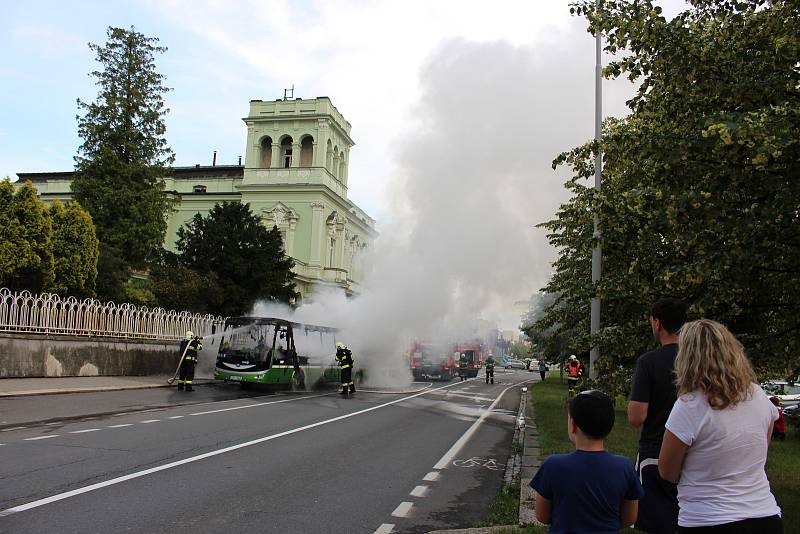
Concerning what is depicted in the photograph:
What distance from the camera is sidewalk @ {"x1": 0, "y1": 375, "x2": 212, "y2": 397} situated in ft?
49.8

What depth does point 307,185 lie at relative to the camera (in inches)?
1919

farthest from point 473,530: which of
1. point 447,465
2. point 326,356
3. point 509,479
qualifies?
point 326,356

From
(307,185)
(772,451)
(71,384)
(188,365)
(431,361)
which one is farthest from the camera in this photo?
(307,185)

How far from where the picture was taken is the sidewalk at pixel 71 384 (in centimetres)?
1519

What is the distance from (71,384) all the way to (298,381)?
737cm

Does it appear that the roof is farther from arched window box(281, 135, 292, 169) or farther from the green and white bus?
the green and white bus

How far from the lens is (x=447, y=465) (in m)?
9.27

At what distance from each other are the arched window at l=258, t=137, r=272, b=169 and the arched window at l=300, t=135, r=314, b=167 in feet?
10.4

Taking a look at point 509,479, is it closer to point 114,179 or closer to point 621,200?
point 621,200

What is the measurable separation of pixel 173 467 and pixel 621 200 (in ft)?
20.9

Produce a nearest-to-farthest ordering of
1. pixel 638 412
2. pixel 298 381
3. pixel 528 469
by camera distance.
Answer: pixel 638 412
pixel 528 469
pixel 298 381

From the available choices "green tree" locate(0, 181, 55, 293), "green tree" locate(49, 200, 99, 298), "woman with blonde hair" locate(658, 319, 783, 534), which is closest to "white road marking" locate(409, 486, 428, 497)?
"woman with blonde hair" locate(658, 319, 783, 534)

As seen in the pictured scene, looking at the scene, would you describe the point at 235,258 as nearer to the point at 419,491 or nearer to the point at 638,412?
the point at 419,491

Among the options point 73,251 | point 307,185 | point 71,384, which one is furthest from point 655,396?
point 307,185
